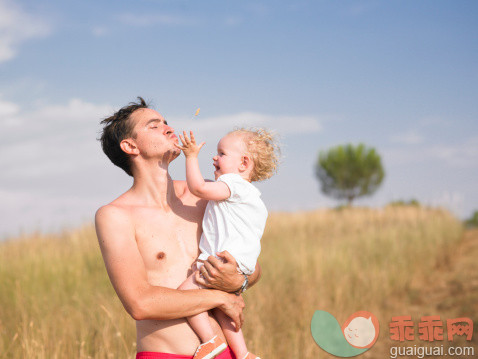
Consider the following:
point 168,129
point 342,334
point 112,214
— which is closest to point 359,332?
point 342,334

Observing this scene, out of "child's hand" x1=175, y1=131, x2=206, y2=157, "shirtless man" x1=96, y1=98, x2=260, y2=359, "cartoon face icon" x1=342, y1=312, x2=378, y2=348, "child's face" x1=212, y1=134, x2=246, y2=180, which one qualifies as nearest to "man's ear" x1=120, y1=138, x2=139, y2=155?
"shirtless man" x1=96, y1=98, x2=260, y2=359

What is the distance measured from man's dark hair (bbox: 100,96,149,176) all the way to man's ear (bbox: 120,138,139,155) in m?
0.03

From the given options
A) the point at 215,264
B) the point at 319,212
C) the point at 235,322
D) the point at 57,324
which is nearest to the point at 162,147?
the point at 215,264

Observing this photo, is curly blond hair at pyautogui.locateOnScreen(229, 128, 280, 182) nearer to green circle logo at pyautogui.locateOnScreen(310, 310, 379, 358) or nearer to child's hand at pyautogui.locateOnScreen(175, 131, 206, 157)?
child's hand at pyautogui.locateOnScreen(175, 131, 206, 157)

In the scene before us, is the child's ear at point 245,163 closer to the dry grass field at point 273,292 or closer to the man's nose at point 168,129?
the man's nose at point 168,129

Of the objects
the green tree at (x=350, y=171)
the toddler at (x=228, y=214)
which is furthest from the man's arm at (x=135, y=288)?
the green tree at (x=350, y=171)

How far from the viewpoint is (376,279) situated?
32.5ft

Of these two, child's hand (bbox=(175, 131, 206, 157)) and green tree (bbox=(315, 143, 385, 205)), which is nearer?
child's hand (bbox=(175, 131, 206, 157))

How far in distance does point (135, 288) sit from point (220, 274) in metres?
0.42

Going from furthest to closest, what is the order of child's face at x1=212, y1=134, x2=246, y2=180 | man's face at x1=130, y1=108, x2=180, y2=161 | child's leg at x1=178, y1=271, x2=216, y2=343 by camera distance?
child's face at x1=212, y1=134, x2=246, y2=180 → man's face at x1=130, y1=108, x2=180, y2=161 → child's leg at x1=178, y1=271, x2=216, y2=343

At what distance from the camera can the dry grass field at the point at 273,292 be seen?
504 cm

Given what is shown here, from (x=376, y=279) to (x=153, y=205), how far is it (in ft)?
27.2

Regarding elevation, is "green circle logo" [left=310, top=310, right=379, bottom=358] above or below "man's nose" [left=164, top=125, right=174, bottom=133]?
below

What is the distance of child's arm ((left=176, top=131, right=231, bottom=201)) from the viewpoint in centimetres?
242
